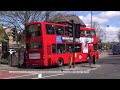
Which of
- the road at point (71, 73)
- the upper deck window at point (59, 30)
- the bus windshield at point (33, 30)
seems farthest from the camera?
the upper deck window at point (59, 30)

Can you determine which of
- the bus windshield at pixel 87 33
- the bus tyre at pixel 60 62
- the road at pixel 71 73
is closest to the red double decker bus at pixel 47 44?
the bus tyre at pixel 60 62

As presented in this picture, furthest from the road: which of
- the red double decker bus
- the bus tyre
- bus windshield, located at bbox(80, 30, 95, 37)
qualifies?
bus windshield, located at bbox(80, 30, 95, 37)

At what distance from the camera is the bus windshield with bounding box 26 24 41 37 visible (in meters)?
28.5

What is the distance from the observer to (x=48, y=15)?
47719 mm

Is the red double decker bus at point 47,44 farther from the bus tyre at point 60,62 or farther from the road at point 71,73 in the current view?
the road at point 71,73

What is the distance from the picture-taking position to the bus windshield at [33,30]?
28.5 m

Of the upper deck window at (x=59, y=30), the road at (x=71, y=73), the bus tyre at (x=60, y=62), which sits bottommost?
the road at (x=71, y=73)

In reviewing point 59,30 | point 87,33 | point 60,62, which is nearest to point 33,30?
point 59,30

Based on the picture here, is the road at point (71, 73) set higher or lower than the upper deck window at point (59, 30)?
lower

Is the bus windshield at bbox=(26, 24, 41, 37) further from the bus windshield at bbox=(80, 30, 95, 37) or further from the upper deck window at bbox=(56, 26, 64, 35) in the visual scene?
the bus windshield at bbox=(80, 30, 95, 37)

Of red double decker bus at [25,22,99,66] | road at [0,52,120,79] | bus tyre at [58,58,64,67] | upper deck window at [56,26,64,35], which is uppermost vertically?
upper deck window at [56,26,64,35]

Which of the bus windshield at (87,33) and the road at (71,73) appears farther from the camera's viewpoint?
the bus windshield at (87,33)
